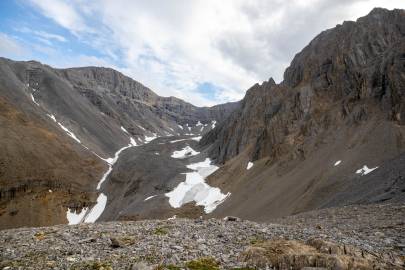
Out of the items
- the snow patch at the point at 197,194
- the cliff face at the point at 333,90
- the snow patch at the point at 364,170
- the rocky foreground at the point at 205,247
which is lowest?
the rocky foreground at the point at 205,247

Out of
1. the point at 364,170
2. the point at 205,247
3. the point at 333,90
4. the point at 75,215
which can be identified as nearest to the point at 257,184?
the point at 364,170

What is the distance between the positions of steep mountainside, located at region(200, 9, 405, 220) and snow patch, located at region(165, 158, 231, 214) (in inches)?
145

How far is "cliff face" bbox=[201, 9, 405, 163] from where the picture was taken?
291 ft

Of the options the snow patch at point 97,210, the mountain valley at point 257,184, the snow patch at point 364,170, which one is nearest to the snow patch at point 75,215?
Answer: the mountain valley at point 257,184

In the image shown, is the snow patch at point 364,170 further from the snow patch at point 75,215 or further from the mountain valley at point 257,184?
the snow patch at point 75,215

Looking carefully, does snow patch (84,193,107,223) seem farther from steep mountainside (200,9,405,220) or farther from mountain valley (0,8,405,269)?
steep mountainside (200,9,405,220)

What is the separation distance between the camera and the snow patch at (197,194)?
331ft

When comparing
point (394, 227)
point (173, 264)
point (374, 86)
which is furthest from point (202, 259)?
point (374, 86)

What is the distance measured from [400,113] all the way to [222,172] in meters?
56.4

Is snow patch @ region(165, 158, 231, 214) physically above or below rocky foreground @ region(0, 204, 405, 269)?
above

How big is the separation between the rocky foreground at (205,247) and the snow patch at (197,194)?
2762 inches

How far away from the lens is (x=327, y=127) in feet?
314

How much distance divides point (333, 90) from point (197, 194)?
1875 inches

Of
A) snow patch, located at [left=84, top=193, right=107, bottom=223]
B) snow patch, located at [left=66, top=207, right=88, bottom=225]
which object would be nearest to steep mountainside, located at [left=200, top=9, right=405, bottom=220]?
snow patch, located at [left=84, top=193, right=107, bottom=223]
